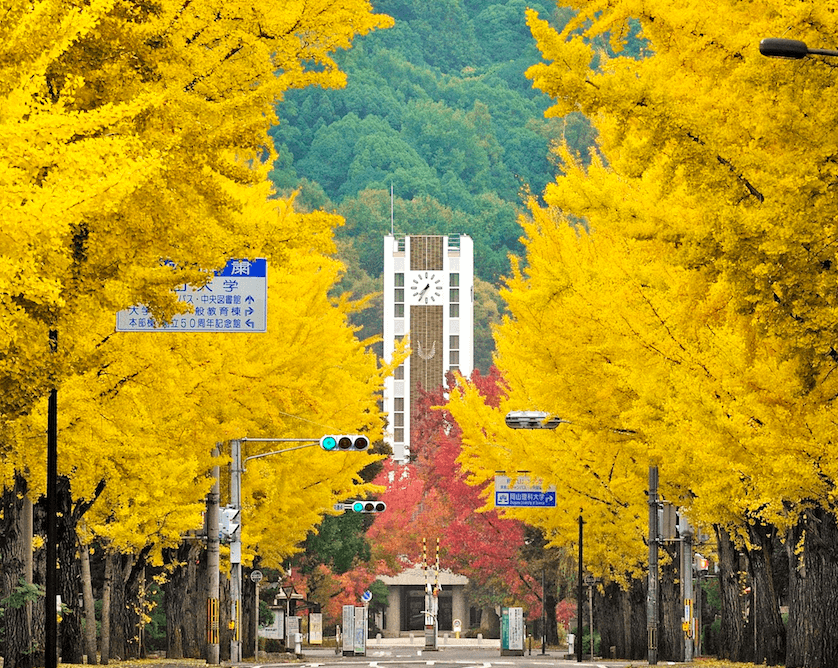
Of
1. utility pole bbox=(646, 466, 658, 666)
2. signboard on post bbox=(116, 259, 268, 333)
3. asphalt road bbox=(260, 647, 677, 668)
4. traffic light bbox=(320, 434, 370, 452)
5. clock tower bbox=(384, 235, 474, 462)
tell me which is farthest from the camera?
clock tower bbox=(384, 235, 474, 462)

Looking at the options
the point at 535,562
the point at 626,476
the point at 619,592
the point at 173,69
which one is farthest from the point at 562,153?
the point at 535,562

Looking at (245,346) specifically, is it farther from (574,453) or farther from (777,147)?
(777,147)

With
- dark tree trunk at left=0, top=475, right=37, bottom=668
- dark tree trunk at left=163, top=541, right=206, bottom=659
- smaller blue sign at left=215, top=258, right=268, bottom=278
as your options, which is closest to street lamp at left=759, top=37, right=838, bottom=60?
smaller blue sign at left=215, top=258, right=268, bottom=278

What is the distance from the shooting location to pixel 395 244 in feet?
612

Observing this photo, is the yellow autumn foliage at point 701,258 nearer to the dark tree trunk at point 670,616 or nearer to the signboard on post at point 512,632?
the dark tree trunk at point 670,616

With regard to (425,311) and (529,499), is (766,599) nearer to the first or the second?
(529,499)

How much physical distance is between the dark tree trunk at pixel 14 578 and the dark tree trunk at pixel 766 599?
40.7 feet

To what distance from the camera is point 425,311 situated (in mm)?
183375

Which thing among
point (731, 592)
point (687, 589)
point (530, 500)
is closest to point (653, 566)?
point (731, 592)

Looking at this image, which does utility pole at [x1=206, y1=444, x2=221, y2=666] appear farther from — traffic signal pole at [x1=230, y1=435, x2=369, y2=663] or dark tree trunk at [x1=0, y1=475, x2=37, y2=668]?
dark tree trunk at [x1=0, y1=475, x2=37, y2=668]

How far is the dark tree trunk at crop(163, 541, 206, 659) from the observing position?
4109 centimetres

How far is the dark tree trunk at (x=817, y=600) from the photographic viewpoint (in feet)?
73.7

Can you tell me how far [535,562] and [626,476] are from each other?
33.8 m

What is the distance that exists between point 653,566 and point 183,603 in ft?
54.4
